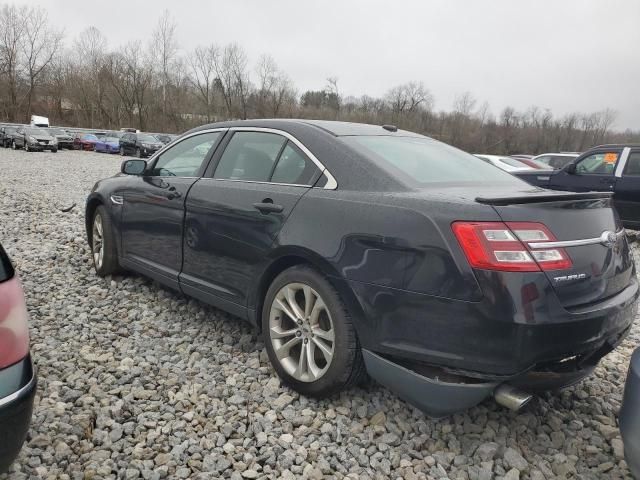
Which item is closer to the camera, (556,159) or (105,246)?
(105,246)

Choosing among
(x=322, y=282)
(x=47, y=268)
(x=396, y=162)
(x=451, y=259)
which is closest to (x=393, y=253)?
(x=451, y=259)

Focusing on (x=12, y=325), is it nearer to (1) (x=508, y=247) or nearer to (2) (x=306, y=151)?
(2) (x=306, y=151)

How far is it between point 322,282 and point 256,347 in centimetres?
106

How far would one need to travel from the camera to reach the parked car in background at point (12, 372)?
156 centimetres

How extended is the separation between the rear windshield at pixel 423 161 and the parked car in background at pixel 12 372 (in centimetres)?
172

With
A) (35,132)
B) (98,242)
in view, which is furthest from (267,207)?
(35,132)

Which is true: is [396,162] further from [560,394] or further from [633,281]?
[560,394]

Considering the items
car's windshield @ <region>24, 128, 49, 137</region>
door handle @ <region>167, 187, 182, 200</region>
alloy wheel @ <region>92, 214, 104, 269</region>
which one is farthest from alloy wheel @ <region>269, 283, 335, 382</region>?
car's windshield @ <region>24, 128, 49, 137</region>

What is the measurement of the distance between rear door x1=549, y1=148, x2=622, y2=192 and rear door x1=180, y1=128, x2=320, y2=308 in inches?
283

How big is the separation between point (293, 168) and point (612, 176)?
7.44m

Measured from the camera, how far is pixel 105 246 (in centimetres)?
433

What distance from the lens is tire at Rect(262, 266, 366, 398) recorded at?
2406mm

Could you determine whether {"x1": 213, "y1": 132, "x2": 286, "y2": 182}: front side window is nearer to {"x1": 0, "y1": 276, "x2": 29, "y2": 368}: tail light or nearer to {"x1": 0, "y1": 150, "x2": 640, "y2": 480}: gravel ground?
{"x1": 0, "y1": 150, "x2": 640, "y2": 480}: gravel ground

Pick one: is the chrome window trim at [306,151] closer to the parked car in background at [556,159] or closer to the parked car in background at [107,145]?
the parked car in background at [556,159]
